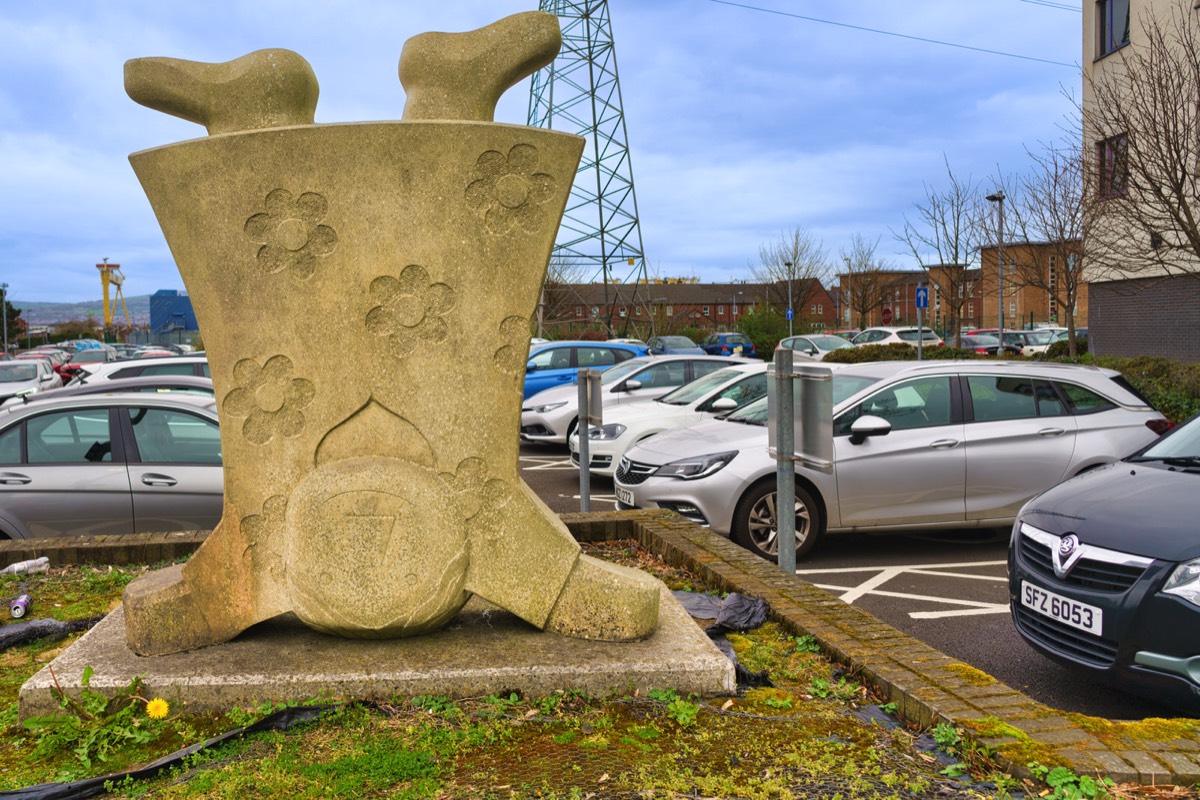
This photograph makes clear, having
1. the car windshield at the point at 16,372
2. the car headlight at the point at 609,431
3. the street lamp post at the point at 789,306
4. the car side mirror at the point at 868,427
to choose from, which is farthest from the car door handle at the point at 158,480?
the street lamp post at the point at 789,306

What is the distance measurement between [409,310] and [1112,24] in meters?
25.4

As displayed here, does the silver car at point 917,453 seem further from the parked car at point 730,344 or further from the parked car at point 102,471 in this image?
the parked car at point 730,344

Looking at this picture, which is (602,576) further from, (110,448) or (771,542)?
(110,448)

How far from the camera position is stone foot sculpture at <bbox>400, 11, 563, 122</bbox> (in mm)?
4203

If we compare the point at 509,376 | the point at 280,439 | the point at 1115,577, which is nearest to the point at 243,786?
the point at 280,439

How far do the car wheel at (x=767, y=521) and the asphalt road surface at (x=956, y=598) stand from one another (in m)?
0.23

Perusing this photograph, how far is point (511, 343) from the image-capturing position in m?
4.23

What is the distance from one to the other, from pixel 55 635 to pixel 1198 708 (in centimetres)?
531

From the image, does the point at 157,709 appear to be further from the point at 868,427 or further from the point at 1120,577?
the point at 868,427

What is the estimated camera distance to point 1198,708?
13.5ft

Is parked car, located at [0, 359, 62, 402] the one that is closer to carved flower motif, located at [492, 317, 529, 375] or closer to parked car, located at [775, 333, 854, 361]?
parked car, located at [775, 333, 854, 361]

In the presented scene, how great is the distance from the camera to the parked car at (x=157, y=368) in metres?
13.6

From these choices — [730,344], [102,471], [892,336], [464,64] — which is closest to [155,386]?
[102,471]

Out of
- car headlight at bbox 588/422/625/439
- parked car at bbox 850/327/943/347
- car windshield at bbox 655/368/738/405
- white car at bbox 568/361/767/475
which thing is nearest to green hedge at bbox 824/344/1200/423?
white car at bbox 568/361/767/475
